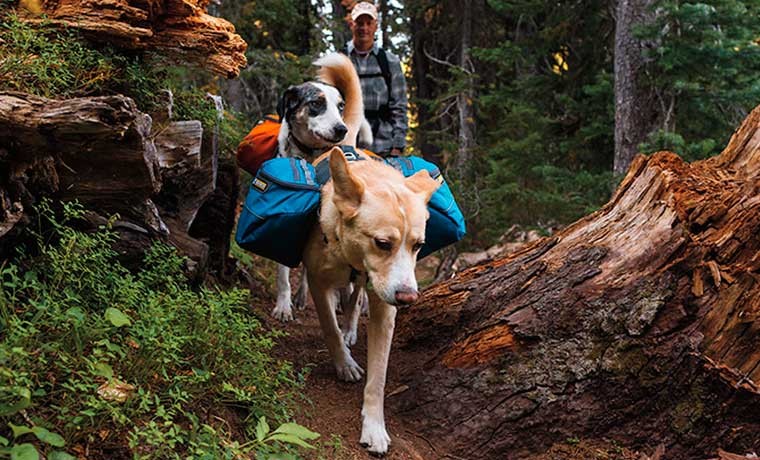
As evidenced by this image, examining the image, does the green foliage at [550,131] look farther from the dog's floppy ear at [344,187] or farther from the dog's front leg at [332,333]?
the dog's floppy ear at [344,187]

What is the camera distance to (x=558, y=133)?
10141mm

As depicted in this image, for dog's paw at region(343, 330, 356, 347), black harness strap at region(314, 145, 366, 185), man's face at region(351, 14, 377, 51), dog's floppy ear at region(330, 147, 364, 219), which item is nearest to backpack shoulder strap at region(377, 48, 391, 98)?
man's face at region(351, 14, 377, 51)

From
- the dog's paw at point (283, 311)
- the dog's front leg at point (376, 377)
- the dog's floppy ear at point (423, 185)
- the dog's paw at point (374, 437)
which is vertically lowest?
the dog's paw at point (283, 311)

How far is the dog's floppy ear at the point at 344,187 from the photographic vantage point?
138 inches

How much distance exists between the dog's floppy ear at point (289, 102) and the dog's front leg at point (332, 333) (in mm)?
2294


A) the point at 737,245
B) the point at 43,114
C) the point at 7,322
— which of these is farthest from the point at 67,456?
the point at 737,245

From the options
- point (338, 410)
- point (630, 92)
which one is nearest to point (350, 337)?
point (338, 410)

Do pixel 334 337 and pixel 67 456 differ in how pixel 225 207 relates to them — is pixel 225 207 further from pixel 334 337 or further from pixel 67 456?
pixel 67 456

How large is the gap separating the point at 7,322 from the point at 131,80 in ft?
6.54

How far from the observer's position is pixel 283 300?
5.88 m

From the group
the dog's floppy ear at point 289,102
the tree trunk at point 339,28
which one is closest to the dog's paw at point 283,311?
the dog's floppy ear at point 289,102

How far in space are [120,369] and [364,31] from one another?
15.5ft

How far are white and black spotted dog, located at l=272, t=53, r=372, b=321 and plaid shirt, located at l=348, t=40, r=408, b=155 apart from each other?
2.48 feet

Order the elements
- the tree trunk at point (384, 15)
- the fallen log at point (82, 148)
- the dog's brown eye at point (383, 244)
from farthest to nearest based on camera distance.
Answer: the tree trunk at point (384, 15) < the dog's brown eye at point (383, 244) < the fallen log at point (82, 148)
